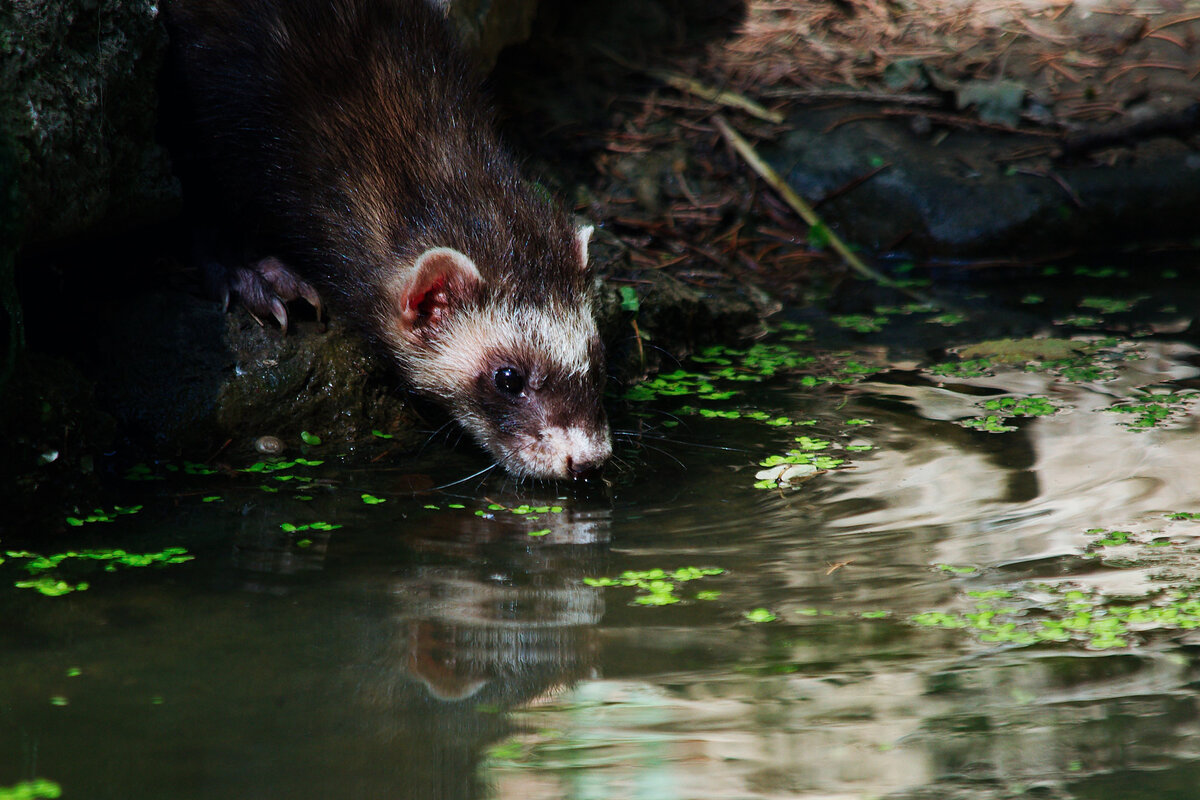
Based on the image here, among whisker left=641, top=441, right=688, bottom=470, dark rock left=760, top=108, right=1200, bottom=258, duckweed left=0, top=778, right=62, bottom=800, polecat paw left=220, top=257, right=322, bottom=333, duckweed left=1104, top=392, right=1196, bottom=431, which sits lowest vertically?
duckweed left=0, top=778, right=62, bottom=800

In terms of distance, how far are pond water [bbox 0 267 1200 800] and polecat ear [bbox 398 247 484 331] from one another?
22.4 inches

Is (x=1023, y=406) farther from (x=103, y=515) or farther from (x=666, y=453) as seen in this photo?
(x=103, y=515)

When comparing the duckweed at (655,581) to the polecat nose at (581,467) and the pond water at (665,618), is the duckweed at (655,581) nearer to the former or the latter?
the pond water at (665,618)

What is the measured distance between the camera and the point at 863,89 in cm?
839

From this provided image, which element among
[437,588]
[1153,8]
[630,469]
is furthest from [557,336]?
[1153,8]

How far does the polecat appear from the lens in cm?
425

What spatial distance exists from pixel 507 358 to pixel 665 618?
1719 millimetres

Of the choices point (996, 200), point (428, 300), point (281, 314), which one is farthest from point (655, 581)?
point (996, 200)

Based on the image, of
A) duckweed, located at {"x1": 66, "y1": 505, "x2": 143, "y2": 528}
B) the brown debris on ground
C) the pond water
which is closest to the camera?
the pond water

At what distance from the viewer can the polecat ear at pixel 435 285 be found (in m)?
4.17

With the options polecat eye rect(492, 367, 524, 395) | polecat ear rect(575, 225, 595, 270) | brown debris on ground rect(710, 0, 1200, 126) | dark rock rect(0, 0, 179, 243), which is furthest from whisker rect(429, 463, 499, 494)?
brown debris on ground rect(710, 0, 1200, 126)

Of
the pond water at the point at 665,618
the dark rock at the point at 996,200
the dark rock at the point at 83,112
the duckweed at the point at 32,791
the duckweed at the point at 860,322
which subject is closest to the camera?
the duckweed at the point at 32,791

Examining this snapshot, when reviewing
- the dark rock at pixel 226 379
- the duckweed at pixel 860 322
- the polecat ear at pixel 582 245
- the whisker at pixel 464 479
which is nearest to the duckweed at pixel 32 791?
the whisker at pixel 464 479

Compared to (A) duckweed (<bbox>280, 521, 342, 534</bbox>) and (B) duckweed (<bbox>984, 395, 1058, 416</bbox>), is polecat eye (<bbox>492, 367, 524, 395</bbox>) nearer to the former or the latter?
(A) duckweed (<bbox>280, 521, 342, 534</bbox>)
